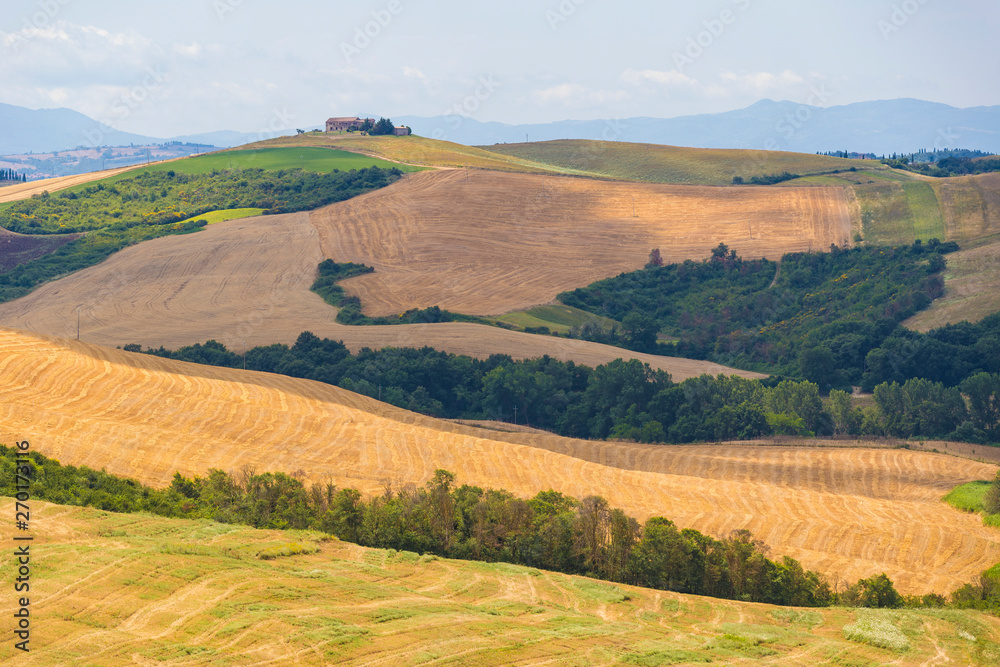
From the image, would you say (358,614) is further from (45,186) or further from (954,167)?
(954,167)

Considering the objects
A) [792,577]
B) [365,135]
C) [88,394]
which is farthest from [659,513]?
[365,135]

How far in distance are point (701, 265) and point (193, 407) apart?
80.7 meters

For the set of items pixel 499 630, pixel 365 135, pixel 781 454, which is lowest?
pixel 781 454

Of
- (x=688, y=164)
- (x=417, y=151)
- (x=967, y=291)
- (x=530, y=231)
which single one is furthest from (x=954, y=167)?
(x=417, y=151)

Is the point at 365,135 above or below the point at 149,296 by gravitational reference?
above

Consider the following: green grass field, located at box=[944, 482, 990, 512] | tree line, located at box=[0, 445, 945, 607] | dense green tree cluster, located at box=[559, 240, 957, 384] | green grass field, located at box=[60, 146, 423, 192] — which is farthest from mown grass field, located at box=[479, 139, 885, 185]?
tree line, located at box=[0, 445, 945, 607]

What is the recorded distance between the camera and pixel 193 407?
186 feet

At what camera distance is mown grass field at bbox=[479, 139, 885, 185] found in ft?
552

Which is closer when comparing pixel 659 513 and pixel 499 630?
pixel 499 630

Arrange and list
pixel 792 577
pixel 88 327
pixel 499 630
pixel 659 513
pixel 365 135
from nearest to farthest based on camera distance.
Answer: pixel 499 630, pixel 792 577, pixel 659 513, pixel 88 327, pixel 365 135

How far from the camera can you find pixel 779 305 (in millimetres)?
111062

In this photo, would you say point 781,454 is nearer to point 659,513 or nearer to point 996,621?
point 659,513

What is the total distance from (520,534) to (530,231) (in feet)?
320

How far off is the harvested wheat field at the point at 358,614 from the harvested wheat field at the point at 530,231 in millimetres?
Answer: 75597
